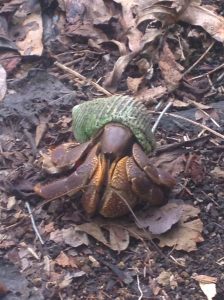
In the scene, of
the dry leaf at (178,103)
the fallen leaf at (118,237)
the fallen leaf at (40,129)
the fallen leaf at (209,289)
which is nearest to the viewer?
the fallen leaf at (209,289)

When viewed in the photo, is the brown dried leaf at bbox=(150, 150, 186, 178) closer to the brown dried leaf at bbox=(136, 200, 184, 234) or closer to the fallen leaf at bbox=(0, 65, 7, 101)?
the brown dried leaf at bbox=(136, 200, 184, 234)

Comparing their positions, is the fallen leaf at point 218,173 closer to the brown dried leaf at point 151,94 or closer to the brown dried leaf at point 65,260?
the brown dried leaf at point 151,94

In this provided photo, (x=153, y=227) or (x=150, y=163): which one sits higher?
(x=150, y=163)

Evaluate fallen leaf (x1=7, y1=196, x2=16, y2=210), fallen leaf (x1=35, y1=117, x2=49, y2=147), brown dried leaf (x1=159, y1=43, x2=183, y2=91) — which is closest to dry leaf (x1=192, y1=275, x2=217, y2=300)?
fallen leaf (x1=7, y1=196, x2=16, y2=210)

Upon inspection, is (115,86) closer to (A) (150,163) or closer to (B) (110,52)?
(B) (110,52)

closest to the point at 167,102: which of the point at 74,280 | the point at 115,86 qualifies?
the point at 115,86

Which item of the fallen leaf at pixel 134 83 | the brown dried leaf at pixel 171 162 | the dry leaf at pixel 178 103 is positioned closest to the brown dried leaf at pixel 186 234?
the brown dried leaf at pixel 171 162
